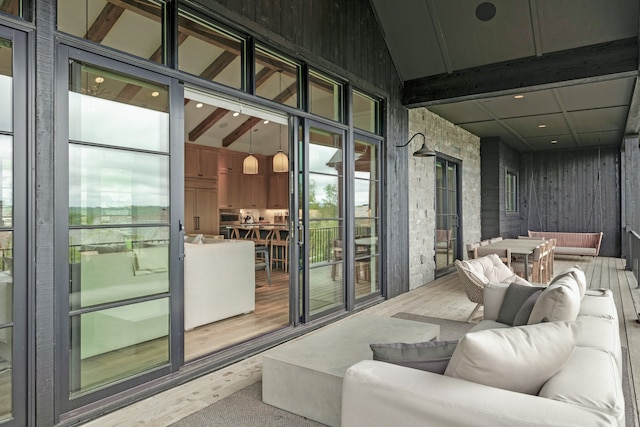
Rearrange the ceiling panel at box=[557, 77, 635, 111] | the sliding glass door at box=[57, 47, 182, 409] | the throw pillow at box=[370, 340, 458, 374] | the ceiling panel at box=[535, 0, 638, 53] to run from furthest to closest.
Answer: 1. the ceiling panel at box=[557, 77, 635, 111]
2. the ceiling panel at box=[535, 0, 638, 53]
3. the sliding glass door at box=[57, 47, 182, 409]
4. the throw pillow at box=[370, 340, 458, 374]

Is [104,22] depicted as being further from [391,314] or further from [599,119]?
[599,119]

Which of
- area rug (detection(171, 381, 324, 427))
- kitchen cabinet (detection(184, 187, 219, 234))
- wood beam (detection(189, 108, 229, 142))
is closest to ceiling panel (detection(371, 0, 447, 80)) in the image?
area rug (detection(171, 381, 324, 427))

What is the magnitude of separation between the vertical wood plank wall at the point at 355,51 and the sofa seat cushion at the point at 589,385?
3335 millimetres

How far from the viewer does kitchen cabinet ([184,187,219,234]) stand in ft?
32.9

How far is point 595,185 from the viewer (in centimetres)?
1138

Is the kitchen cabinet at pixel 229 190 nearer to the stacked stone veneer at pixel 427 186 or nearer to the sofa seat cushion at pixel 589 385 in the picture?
the stacked stone veneer at pixel 427 186

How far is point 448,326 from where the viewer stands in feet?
15.3

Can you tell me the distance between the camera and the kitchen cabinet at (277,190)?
12172 millimetres

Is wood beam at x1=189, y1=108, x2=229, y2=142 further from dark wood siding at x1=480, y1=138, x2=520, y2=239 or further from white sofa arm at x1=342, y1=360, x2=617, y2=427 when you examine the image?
white sofa arm at x1=342, y1=360, x2=617, y2=427

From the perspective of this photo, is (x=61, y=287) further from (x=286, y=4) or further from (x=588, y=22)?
(x=588, y=22)

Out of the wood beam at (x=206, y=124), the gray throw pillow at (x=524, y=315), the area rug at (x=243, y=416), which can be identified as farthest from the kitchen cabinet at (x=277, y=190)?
the gray throw pillow at (x=524, y=315)

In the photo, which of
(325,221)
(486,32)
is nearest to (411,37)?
(486,32)

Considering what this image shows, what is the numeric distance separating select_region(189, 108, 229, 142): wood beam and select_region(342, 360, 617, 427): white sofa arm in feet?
29.0

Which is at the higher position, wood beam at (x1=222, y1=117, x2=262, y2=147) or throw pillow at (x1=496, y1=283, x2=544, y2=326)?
wood beam at (x1=222, y1=117, x2=262, y2=147)
